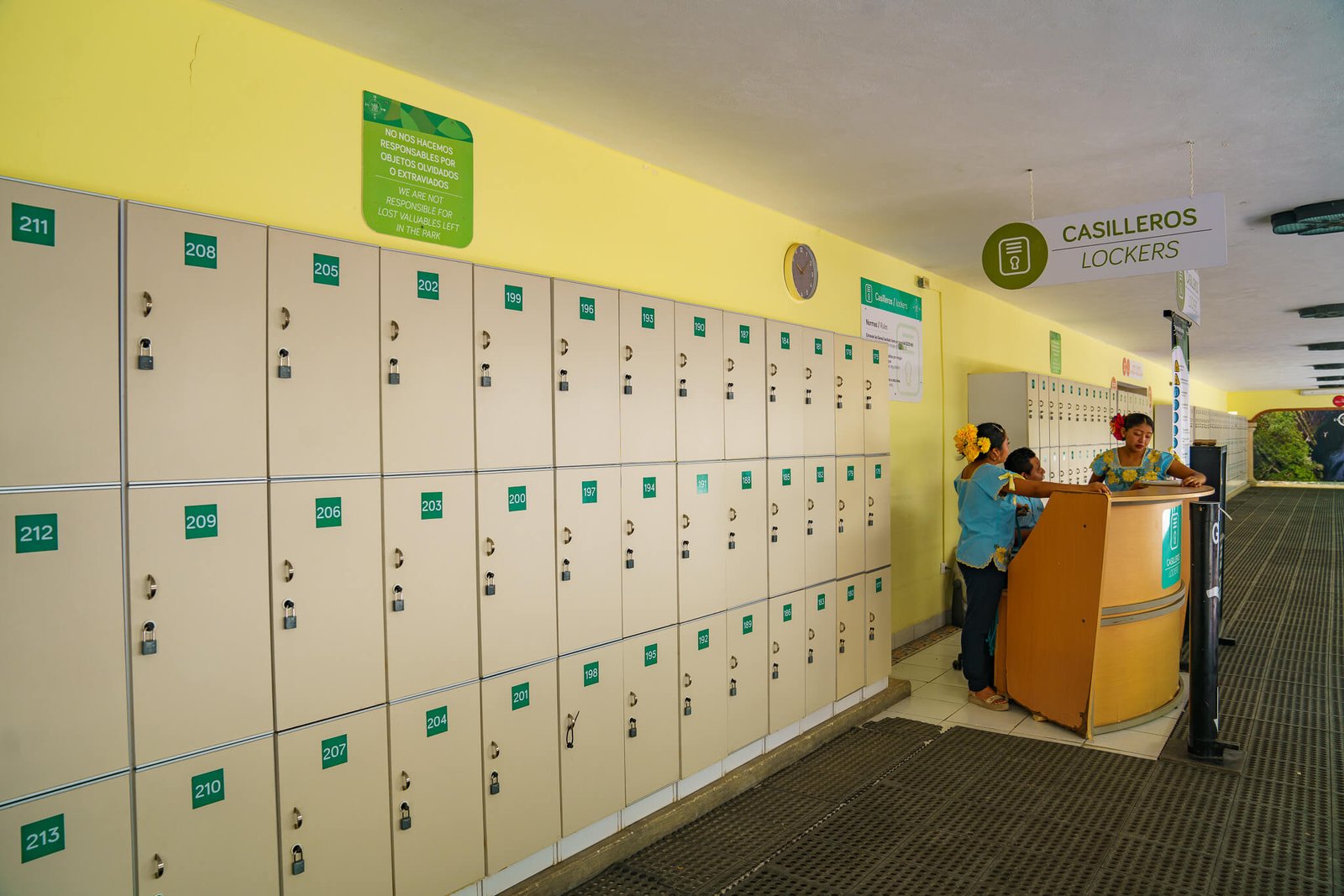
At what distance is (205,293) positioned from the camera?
2.16m

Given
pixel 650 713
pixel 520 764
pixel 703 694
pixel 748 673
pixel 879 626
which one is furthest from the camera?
pixel 879 626

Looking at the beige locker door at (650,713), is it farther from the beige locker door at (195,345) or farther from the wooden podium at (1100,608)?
the wooden podium at (1100,608)

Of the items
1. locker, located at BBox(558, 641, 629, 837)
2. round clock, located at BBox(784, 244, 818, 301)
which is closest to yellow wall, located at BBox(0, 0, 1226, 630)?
round clock, located at BBox(784, 244, 818, 301)

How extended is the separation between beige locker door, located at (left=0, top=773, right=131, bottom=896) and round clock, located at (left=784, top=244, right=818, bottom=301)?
400cm

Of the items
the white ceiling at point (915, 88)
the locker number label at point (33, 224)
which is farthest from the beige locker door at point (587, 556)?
the locker number label at point (33, 224)

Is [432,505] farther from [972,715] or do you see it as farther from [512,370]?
[972,715]

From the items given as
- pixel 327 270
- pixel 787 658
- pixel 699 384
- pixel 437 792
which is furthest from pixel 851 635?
pixel 327 270

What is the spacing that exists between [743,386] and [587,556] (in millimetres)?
1322

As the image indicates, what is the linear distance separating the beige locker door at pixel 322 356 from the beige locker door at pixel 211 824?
2.70 feet

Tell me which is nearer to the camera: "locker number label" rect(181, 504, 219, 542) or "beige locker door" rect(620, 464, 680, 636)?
"locker number label" rect(181, 504, 219, 542)

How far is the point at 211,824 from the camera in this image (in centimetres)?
213

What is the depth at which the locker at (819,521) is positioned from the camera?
14.6 feet

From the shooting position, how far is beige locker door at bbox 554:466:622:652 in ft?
10.2

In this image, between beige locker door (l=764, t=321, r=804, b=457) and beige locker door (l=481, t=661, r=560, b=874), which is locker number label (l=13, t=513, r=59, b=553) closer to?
beige locker door (l=481, t=661, r=560, b=874)
